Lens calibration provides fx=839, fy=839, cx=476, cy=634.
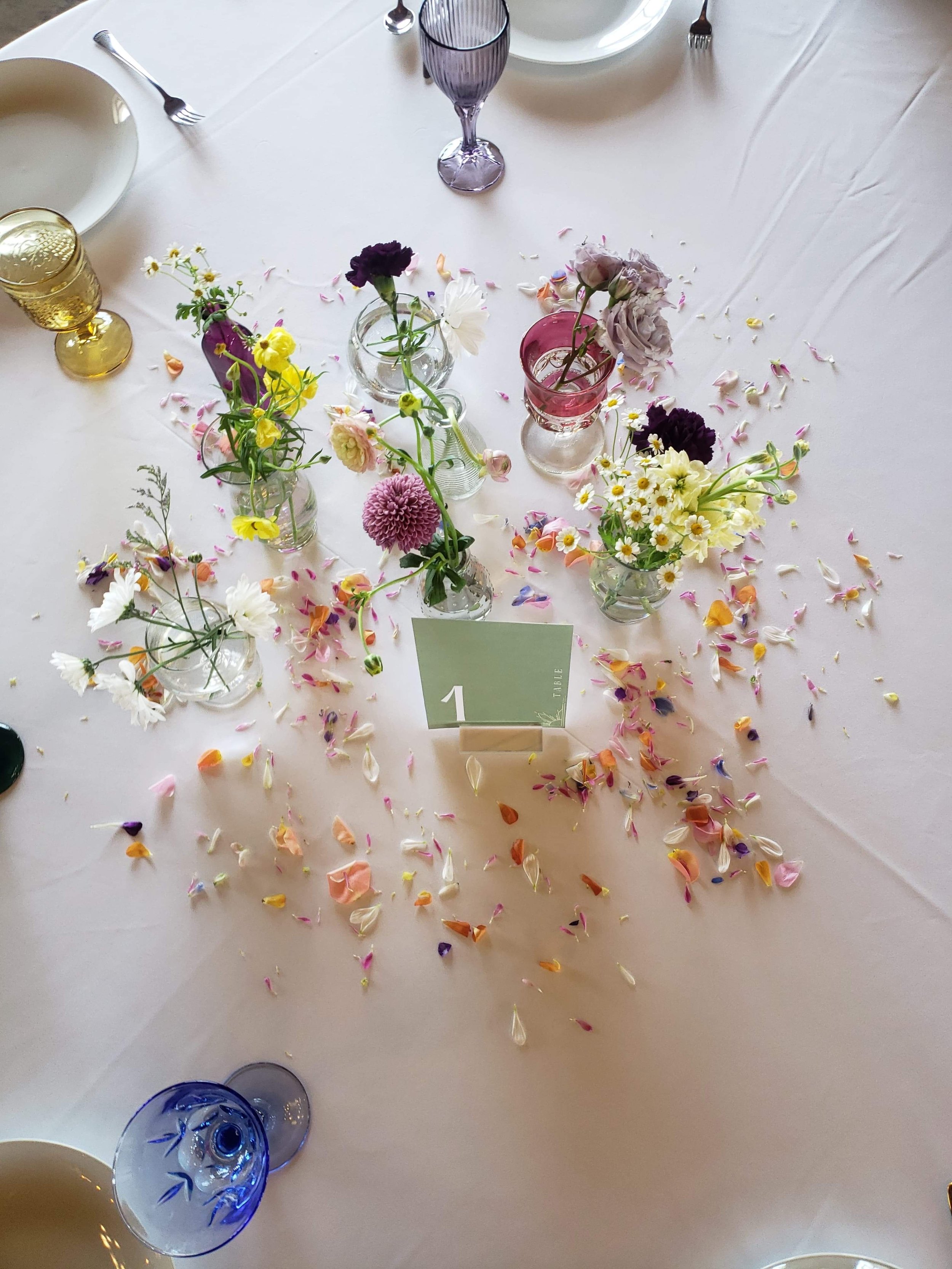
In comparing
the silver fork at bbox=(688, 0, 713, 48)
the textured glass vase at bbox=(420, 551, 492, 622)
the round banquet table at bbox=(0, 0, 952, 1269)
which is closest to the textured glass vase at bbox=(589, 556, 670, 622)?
the round banquet table at bbox=(0, 0, 952, 1269)

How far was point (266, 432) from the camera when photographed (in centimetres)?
83

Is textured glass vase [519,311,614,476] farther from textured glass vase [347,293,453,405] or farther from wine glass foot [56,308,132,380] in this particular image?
wine glass foot [56,308,132,380]

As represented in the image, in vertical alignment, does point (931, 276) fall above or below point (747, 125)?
below

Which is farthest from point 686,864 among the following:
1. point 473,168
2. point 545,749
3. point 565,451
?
point 473,168

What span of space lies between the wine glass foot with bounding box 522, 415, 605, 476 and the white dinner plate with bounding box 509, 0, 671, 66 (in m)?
0.62

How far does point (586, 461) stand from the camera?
44.0 inches

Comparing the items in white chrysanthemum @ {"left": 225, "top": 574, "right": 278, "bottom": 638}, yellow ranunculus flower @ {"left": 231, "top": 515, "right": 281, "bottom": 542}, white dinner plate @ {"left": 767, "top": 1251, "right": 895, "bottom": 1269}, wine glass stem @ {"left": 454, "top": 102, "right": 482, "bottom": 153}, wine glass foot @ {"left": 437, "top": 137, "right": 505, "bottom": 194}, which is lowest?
white dinner plate @ {"left": 767, "top": 1251, "right": 895, "bottom": 1269}

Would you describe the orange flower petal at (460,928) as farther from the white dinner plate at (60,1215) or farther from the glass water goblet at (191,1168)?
the white dinner plate at (60,1215)

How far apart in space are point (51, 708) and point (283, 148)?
0.90 meters

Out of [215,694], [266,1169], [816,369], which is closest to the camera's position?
[266,1169]

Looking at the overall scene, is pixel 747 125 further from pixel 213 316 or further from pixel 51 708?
pixel 51 708

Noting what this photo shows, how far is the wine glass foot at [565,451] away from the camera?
1.12 meters

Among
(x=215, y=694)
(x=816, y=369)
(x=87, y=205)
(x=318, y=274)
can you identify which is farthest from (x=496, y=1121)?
(x=87, y=205)

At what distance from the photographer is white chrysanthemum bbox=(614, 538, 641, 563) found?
0.85 metres
